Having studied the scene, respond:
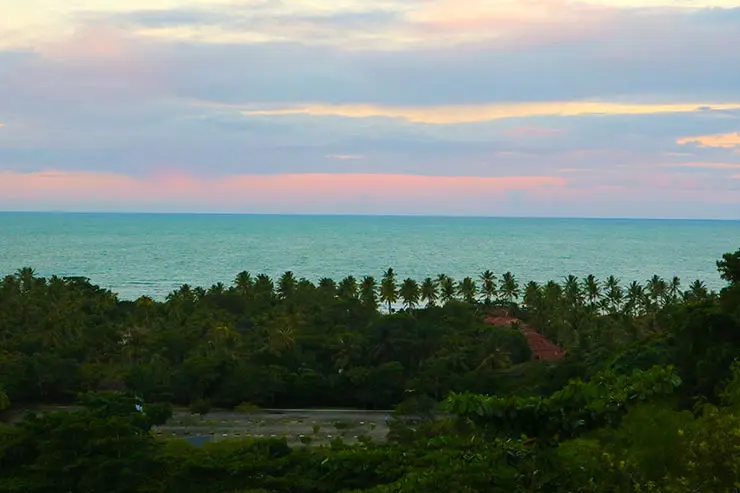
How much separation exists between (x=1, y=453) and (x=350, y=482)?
16259 millimetres

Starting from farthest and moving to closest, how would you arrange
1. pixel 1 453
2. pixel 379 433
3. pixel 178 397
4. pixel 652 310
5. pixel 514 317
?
pixel 514 317 < pixel 652 310 < pixel 178 397 < pixel 379 433 < pixel 1 453

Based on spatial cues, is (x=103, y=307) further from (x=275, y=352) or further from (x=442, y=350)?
(x=442, y=350)

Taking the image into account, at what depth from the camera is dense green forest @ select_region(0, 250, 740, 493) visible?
1869 centimetres

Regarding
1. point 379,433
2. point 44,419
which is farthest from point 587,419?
point 379,433

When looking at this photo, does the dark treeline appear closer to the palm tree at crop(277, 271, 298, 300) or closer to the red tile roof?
the red tile roof

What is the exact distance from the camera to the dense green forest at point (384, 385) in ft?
61.3

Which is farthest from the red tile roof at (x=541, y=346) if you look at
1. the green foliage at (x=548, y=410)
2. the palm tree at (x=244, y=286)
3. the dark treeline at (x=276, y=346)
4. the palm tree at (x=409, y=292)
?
the green foliage at (x=548, y=410)

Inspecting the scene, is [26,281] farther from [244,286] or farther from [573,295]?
[573,295]

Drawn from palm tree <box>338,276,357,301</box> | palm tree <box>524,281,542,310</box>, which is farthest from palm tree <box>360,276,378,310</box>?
palm tree <box>524,281,542,310</box>

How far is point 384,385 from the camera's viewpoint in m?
69.9

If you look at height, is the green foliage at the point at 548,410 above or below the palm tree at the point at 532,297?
above

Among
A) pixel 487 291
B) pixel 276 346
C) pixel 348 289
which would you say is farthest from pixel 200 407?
pixel 487 291

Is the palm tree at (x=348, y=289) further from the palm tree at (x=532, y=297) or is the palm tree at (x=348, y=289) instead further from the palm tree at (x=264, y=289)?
the palm tree at (x=532, y=297)

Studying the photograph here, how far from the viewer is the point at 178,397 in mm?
70438
